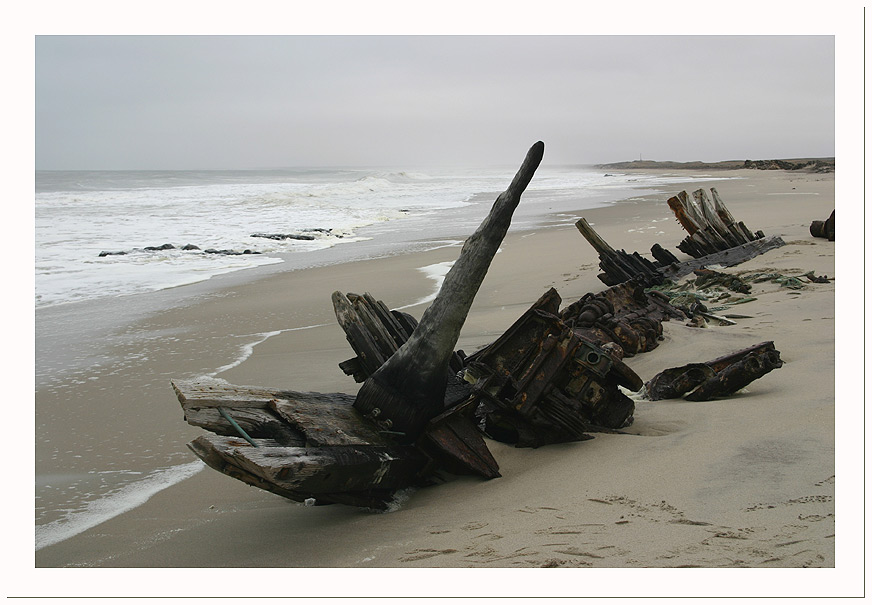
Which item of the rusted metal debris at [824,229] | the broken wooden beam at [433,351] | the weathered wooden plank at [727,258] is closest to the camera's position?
the broken wooden beam at [433,351]

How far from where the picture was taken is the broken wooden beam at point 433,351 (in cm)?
352

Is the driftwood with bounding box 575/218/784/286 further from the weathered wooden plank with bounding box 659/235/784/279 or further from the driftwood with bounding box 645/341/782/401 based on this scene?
the driftwood with bounding box 645/341/782/401

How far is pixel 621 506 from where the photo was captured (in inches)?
116

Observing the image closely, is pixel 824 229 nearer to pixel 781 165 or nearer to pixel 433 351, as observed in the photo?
pixel 433 351

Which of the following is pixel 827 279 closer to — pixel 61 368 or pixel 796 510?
pixel 796 510

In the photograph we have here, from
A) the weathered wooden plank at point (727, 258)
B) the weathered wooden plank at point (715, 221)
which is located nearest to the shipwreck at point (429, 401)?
the weathered wooden plank at point (727, 258)

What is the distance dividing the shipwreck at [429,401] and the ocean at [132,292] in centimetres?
140


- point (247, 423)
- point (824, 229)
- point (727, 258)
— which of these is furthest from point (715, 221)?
point (247, 423)

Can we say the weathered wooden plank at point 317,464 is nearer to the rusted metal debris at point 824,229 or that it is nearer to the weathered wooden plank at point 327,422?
the weathered wooden plank at point 327,422

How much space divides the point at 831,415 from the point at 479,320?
4.86 m

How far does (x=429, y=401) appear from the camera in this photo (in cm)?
354

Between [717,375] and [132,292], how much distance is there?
9937 millimetres

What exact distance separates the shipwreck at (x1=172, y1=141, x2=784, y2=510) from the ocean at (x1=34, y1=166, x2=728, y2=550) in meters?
1.40

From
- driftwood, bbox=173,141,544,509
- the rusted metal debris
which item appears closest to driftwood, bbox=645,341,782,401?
driftwood, bbox=173,141,544,509
